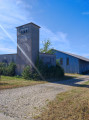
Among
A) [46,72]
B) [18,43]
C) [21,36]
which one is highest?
[21,36]

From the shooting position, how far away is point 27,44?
43.0 feet

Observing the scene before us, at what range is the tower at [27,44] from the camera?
12922mm

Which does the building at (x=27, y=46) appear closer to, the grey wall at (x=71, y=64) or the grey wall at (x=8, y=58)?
the grey wall at (x=8, y=58)

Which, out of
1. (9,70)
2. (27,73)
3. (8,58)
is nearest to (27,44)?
(27,73)

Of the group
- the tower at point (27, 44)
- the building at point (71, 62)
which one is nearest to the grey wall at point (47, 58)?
Result: the tower at point (27, 44)

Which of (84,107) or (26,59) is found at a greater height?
(26,59)

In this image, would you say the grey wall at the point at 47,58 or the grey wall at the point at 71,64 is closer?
the grey wall at the point at 47,58

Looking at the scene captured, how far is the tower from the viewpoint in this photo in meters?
12.9

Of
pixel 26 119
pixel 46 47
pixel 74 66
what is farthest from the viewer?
pixel 46 47

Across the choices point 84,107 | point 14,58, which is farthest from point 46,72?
point 84,107

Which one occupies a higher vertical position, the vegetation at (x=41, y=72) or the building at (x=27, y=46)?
the building at (x=27, y=46)

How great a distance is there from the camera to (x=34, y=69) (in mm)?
12625

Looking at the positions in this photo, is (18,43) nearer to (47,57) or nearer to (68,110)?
(47,57)

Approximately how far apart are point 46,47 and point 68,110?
23131 mm
